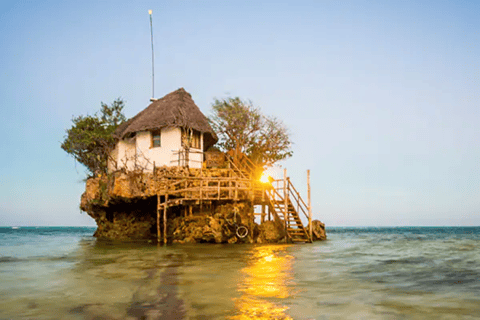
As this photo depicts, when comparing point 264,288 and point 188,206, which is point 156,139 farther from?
point 264,288

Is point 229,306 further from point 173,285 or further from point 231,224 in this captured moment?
point 231,224

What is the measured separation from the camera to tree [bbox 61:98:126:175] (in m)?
30.8

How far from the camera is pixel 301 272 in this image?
12758mm

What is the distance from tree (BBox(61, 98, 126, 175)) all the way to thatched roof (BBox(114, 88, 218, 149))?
6.06 feet

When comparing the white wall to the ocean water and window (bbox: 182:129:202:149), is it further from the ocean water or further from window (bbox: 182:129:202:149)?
the ocean water

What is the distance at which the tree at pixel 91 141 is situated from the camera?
A: 101ft

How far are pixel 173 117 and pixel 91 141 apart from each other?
28.4 ft

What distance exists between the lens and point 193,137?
87.6 ft

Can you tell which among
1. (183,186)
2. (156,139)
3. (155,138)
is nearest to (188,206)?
(183,186)


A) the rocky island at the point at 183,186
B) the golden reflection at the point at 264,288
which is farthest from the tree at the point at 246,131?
the golden reflection at the point at 264,288

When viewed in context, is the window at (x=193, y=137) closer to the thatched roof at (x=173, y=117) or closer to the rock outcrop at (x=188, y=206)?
the thatched roof at (x=173, y=117)

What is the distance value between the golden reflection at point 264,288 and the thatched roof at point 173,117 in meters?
12.4

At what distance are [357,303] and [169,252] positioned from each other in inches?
474

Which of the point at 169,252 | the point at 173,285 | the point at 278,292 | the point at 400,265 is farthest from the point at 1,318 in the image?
the point at 400,265
